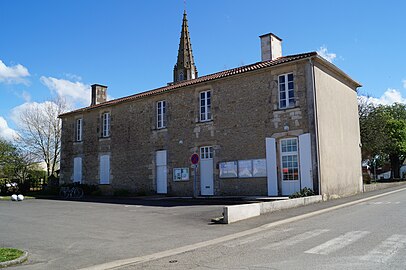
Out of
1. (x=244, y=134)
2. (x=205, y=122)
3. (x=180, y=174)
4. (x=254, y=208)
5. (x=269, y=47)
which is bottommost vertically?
(x=254, y=208)

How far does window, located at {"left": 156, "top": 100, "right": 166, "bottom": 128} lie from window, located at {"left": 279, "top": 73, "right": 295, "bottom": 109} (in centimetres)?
749

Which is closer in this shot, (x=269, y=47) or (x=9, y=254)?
(x=9, y=254)

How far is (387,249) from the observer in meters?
5.84

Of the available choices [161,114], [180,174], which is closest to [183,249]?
[180,174]

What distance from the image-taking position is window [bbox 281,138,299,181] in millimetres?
15859

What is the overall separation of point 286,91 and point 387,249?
11194 mm

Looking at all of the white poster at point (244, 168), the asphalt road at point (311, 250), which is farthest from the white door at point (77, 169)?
the asphalt road at point (311, 250)

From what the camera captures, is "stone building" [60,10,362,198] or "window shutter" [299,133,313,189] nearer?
"window shutter" [299,133,313,189]

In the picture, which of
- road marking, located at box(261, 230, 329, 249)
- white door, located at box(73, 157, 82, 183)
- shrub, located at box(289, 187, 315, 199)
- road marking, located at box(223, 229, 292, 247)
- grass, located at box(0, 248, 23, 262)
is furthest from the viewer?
white door, located at box(73, 157, 82, 183)

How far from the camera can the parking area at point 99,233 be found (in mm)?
Result: 6520

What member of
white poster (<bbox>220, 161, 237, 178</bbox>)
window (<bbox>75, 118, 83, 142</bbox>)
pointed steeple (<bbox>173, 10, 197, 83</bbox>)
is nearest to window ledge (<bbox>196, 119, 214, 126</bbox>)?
white poster (<bbox>220, 161, 237, 178</bbox>)

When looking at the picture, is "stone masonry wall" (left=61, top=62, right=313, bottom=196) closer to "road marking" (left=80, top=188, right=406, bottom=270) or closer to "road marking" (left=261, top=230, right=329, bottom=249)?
"road marking" (left=80, top=188, right=406, bottom=270)

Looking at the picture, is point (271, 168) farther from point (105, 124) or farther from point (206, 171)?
point (105, 124)

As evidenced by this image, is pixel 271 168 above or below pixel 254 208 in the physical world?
above
